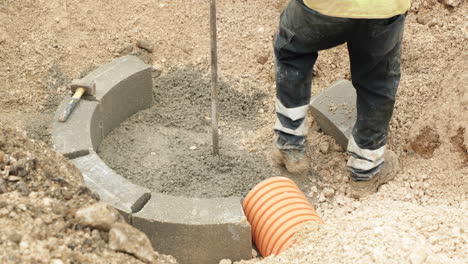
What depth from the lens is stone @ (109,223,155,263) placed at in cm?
236

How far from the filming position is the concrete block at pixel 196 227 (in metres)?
3.25

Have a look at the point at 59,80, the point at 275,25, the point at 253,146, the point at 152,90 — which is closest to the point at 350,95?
the point at 253,146

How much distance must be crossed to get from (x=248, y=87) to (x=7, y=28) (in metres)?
1.98

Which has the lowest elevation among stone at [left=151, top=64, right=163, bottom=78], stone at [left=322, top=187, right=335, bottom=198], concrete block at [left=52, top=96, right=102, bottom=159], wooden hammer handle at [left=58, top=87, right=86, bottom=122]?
stone at [left=322, top=187, right=335, bottom=198]

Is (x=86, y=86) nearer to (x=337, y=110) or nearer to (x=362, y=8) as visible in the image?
(x=337, y=110)

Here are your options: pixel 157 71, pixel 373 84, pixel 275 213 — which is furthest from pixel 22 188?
pixel 157 71

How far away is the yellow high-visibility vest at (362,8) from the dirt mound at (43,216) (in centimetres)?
148

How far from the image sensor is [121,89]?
427 centimetres

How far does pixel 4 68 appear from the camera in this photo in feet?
15.5

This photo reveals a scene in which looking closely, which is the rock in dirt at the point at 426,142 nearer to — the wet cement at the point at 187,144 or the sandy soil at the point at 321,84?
the sandy soil at the point at 321,84

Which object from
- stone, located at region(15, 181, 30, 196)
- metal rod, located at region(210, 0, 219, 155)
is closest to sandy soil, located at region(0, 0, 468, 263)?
metal rod, located at region(210, 0, 219, 155)

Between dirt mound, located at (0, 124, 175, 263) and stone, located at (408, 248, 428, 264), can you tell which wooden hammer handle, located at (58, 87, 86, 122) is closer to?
dirt mound, located at (0, 124, 175, 263)

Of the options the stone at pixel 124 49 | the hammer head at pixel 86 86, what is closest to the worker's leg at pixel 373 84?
the hammer head at pixel 86 86

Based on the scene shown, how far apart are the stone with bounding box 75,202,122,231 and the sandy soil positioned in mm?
987
